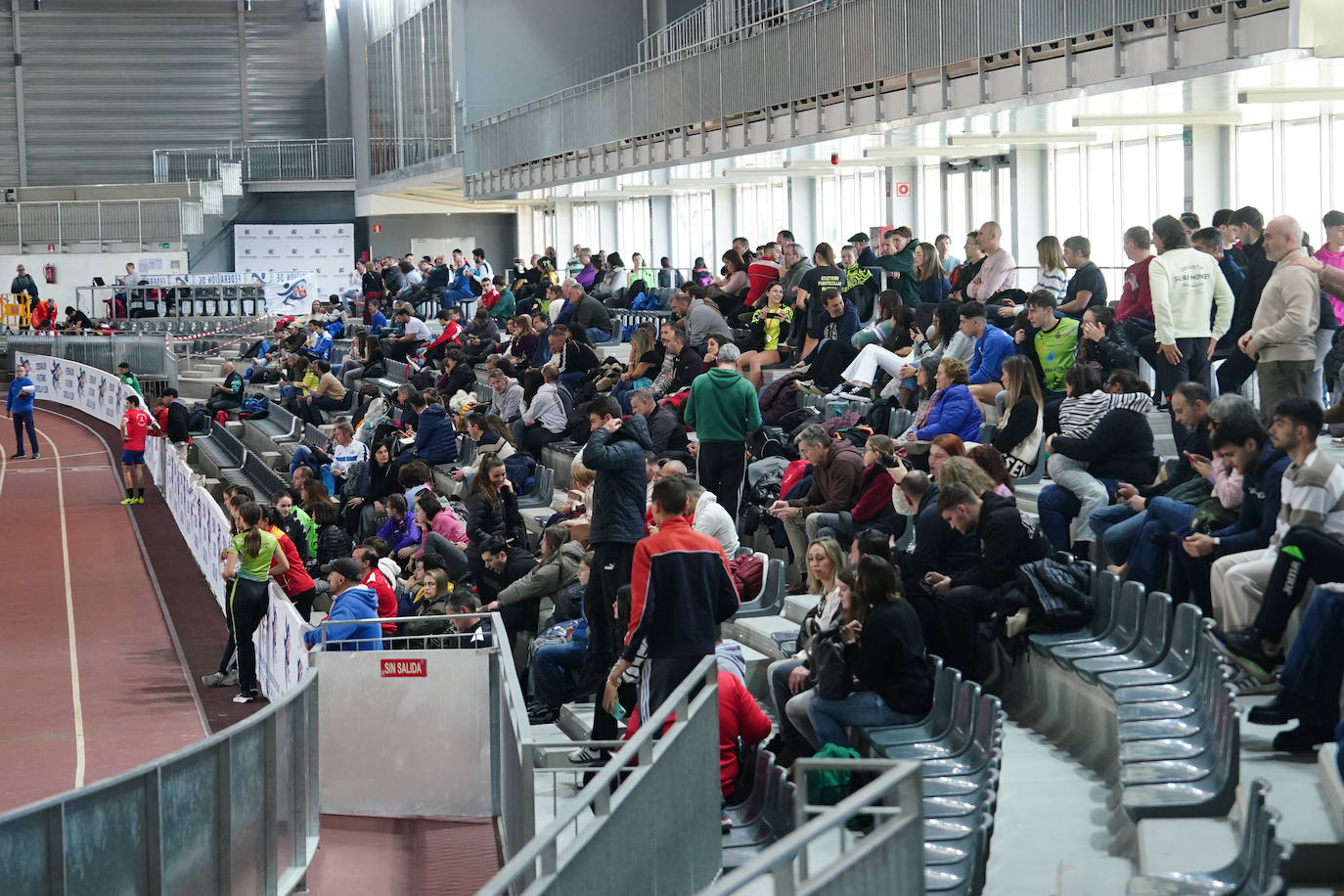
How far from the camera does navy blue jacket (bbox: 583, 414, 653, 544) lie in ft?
29.8

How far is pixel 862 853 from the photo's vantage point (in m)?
3.75

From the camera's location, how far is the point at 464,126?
36.7m

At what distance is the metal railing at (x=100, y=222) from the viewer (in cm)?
4772

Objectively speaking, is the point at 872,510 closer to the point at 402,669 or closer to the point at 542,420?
the point at 402,669

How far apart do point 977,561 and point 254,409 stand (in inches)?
841

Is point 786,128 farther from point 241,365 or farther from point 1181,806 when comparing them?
point 241,365

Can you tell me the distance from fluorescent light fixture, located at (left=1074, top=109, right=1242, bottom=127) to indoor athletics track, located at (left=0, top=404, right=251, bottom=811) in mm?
9785

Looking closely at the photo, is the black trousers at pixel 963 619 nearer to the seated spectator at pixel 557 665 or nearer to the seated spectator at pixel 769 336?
the seated spectator at pixel 557 665

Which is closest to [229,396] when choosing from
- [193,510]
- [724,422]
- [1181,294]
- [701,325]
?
[193,510]

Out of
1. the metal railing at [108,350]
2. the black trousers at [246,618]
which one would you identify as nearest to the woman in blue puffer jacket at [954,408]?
the black trousers at [246,618]

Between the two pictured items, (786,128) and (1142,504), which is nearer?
(1142,504)

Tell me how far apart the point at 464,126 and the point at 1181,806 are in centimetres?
3291

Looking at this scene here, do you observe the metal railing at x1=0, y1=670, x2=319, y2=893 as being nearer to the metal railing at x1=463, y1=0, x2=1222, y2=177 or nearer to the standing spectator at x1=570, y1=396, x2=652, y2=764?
the standing spectator at x1=570, y1=396, x2=652, y2=764

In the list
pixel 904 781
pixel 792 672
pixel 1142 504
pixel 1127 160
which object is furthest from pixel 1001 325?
pixel 904 781
